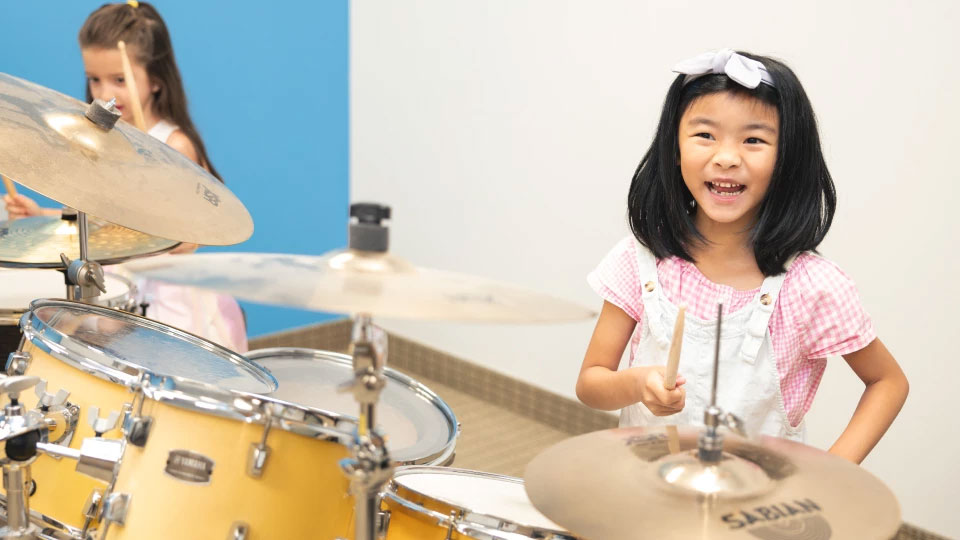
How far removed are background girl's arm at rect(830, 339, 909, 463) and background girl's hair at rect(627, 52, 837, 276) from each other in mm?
142

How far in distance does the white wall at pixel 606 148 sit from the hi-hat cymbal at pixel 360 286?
1067 mm

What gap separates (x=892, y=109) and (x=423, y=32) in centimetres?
120

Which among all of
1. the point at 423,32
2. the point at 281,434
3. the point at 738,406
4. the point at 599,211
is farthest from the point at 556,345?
the point at 281,434

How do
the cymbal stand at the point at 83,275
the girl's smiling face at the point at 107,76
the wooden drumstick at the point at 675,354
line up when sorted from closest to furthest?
the wooden drumstick at the point at 675,354
the cymbal stand at the point at 83,275
the girl's smiling face at the point at 107,76

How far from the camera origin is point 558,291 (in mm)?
2400

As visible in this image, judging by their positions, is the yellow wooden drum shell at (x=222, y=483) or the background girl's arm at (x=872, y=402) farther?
the background girl's arm at (x=872, y=402)

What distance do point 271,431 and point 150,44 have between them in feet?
4.27

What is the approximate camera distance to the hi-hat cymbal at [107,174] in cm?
111

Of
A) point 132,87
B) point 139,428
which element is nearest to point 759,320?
point 139,428

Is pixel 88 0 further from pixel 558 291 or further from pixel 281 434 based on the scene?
pixel 281 434

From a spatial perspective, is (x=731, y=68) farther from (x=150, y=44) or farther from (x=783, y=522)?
(x=150, y=44)

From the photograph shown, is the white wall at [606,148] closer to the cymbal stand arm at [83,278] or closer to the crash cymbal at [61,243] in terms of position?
the crash cymbal at [61,243]

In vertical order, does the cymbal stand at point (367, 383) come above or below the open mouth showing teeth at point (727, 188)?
below

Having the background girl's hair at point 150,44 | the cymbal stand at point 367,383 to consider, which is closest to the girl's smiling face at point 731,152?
the cymbal stand at point 367,383
